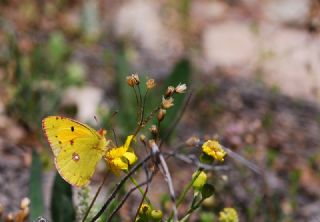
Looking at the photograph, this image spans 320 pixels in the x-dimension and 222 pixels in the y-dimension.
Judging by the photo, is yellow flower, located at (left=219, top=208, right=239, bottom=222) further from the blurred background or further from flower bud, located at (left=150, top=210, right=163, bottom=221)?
the blurred background

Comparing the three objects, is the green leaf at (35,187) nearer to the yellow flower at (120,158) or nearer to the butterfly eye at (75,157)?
the butterfly eye at (75,157)

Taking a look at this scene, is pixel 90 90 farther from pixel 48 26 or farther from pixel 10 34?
pixel 48 26

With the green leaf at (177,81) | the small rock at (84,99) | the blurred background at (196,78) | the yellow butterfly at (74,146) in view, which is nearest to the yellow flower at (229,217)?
the yellow butterfly at (74,146)

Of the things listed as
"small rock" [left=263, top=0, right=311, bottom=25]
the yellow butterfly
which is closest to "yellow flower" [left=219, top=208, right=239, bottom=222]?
the yellow butterfly

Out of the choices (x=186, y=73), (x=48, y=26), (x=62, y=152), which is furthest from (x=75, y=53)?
(x=62, y=152)

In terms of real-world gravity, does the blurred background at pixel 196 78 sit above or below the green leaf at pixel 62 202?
below

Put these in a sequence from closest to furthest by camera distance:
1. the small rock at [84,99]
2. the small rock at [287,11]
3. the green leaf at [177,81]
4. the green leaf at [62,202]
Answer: the green leaf at [62,202] < the green leaf at [177,81] < the small rock at [84,99] < the small rock at [287,11]
